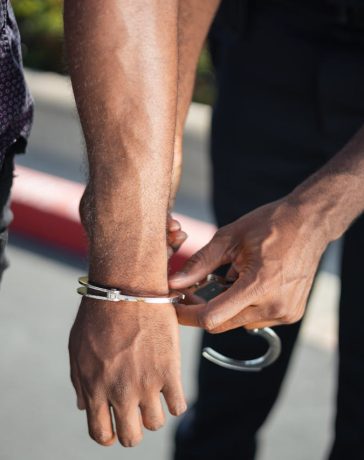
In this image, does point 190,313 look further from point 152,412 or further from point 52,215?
point 52,215

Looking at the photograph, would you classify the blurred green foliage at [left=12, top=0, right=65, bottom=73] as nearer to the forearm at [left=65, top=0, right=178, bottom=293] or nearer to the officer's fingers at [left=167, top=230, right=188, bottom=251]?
Result: the officer's fingers at [left=167, top=230, right=188, bottom=251]

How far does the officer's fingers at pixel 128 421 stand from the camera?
121cm

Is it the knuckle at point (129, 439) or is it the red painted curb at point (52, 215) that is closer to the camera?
the knuckle at point (129, 439)

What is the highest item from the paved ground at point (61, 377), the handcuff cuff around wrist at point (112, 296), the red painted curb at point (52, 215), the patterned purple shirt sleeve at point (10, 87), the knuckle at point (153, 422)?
the patterned purple shirt sleeve at point (10, 87)

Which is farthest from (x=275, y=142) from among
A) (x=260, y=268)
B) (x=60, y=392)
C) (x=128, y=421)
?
(x=60, y=392)

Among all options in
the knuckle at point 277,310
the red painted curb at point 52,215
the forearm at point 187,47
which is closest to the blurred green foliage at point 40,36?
the red painted curb at point 52,215

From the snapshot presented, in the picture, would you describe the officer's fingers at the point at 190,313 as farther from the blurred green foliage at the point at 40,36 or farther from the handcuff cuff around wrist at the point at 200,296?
the blurred green foliage at the point at 40,36

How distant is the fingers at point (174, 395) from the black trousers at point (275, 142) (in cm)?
69

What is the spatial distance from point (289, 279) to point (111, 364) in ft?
0.96

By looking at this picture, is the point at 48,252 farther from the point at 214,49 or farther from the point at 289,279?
the point at 289,279

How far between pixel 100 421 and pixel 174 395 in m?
0.11

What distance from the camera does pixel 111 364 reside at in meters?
1.20

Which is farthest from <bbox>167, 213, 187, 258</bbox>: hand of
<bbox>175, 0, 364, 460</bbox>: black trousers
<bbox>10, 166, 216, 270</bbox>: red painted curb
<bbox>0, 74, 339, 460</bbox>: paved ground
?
<bbox>10, 166, 216, 270</bbox>: red painted curb

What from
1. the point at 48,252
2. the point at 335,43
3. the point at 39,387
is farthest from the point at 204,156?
the point at 335,43
